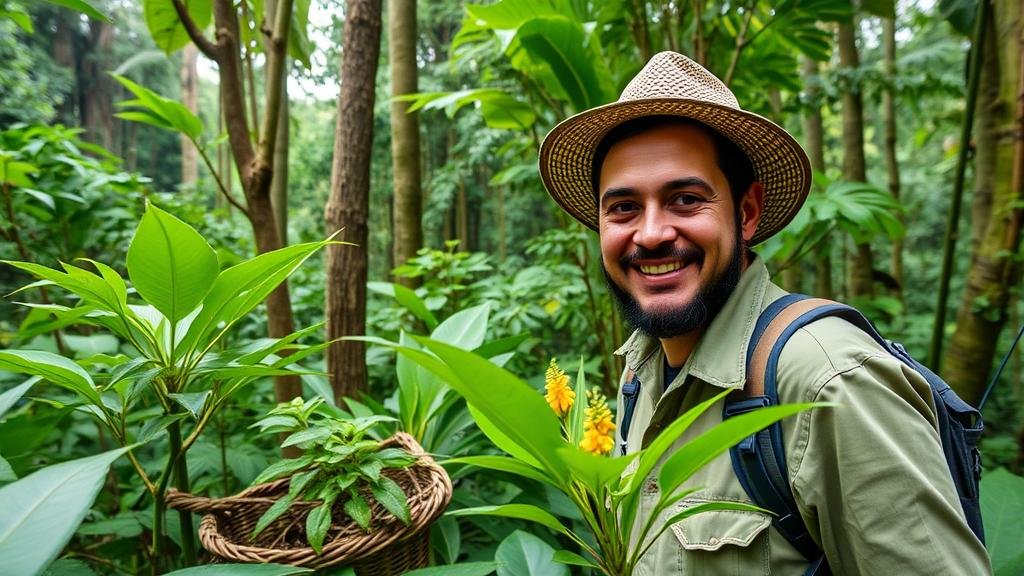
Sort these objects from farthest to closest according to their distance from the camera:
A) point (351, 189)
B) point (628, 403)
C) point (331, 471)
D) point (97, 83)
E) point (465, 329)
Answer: point (97, 83)
point (351, 189)
point (465, 329)
point (628, 403)
point (331, 471)

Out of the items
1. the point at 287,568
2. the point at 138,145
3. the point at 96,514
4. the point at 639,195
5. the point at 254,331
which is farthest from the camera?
the point at 138,145

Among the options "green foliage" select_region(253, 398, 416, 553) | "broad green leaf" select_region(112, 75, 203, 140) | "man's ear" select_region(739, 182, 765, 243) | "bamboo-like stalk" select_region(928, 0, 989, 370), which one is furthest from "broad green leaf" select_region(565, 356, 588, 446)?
"bamboo-like stalk" select_region(928, 0, 989, 370)

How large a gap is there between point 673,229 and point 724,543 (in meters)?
0.56

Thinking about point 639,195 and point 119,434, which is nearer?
point 119,434

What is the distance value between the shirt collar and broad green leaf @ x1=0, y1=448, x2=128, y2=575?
91 centimetres

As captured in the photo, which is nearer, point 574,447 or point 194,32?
point 574,447

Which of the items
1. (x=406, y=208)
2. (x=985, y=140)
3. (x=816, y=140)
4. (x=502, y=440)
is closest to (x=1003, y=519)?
(x=502, y=440)

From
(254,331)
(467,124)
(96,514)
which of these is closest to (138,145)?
(467,124)

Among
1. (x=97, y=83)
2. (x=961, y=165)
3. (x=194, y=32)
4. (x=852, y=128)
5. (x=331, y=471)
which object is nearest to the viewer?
(x=331, y=471)

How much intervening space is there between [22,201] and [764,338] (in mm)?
2367

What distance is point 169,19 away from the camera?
5.74ft

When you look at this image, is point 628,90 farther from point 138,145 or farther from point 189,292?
point 138,145

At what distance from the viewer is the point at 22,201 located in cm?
195

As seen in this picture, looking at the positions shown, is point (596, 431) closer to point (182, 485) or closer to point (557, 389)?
point (557, 389)
